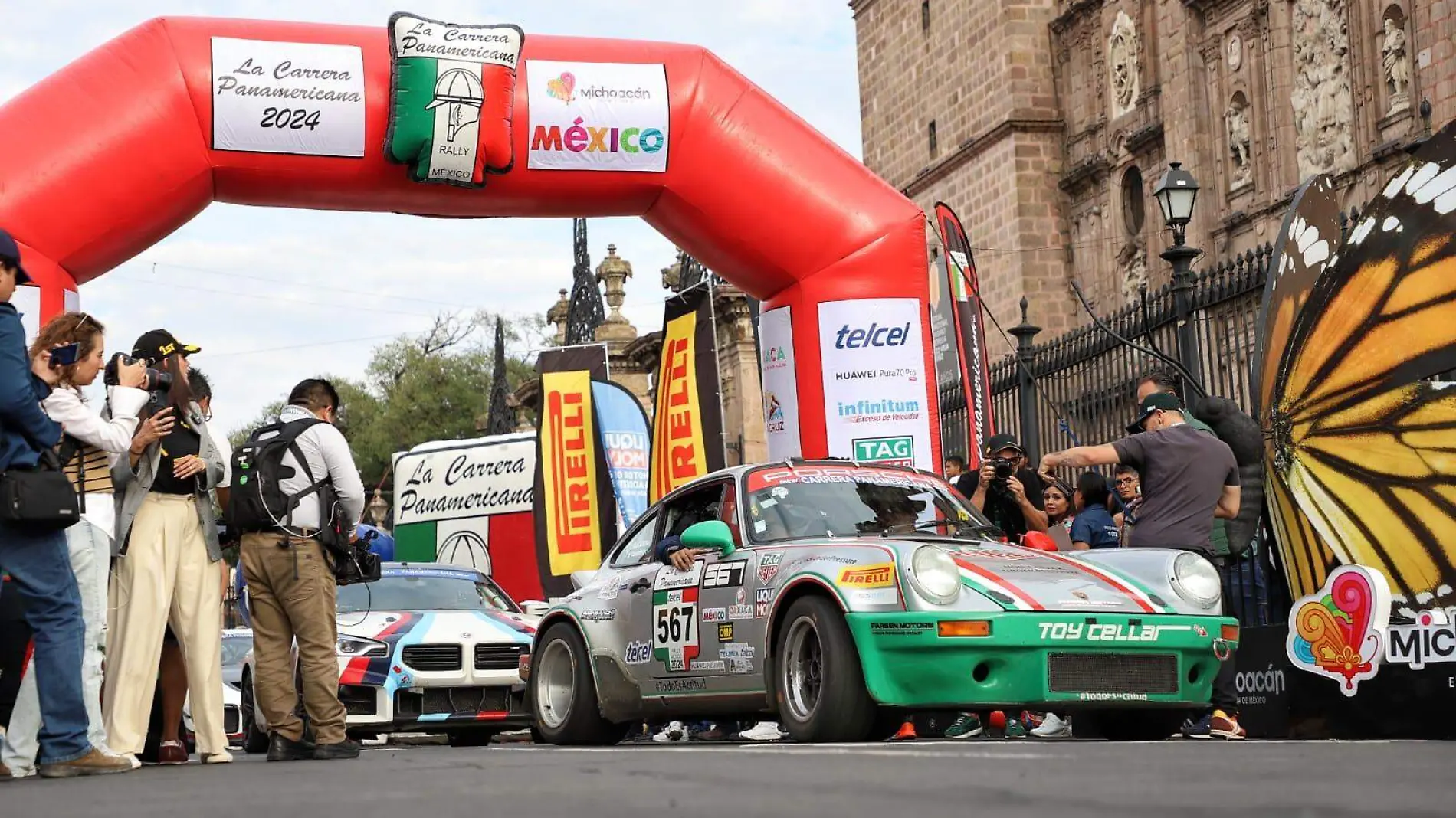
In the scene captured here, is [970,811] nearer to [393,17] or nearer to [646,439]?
[393,17]

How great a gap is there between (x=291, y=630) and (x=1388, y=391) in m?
5.23

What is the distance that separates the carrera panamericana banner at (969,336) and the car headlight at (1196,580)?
547 centimetres

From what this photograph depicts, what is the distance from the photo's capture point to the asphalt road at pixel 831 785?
460 cm

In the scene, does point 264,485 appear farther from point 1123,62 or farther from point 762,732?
point 1123,62

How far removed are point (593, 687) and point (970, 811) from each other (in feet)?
21.0

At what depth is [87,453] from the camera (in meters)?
8.04

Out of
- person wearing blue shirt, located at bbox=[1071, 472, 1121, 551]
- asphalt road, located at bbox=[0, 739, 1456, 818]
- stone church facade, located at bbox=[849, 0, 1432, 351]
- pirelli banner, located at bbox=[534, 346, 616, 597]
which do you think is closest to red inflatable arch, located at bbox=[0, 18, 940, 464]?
person wearing blue shirt, located at bbox=[1071, 472, 1121, 551]

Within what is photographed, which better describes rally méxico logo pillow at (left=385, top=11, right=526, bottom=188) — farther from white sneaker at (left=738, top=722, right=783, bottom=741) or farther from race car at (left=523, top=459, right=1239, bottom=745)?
white sneaker at (left=738, top=722, right=783, bottom=741)

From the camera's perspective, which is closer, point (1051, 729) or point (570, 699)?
point (570, 699)

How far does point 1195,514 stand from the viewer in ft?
32.4

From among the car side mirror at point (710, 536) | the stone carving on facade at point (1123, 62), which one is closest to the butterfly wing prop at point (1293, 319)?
the car side mirror at point (710, 536)

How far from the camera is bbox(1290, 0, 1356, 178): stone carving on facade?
2994cm

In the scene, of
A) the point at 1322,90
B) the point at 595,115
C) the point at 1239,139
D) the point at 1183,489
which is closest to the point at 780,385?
the point at 595,115

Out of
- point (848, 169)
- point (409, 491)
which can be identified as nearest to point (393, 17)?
point (848, 169)
